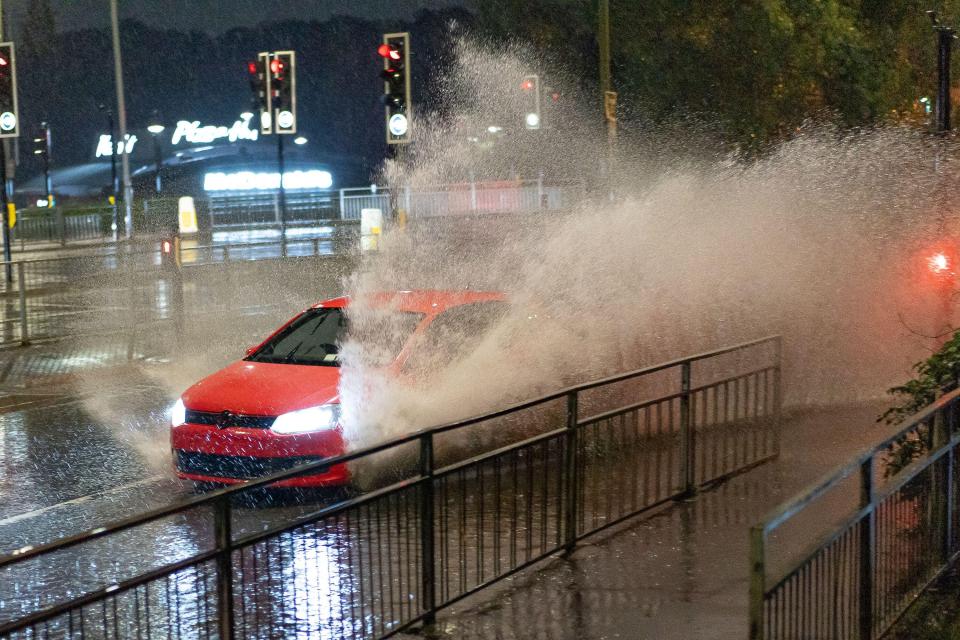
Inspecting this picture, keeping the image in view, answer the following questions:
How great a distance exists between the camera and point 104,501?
31.6ft

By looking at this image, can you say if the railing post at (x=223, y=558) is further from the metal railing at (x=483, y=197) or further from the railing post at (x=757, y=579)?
the metal railing at (x=483, y=197)

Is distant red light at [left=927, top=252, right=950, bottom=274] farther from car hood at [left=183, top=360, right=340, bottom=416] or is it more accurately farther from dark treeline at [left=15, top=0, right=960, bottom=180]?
dark treeline at [left=15, top=0, right=960, bottom=180]

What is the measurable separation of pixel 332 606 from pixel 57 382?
10.3 meters

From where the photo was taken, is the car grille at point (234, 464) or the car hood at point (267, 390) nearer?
the car grille at point (234, 464)

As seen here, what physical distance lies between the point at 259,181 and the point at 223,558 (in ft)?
223

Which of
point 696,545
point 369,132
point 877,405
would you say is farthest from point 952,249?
point 369,132

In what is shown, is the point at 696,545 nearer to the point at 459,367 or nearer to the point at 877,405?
the point at 459,367

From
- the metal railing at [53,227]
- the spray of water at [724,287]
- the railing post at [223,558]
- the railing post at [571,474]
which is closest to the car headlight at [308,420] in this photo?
the spray of water at [724,287]

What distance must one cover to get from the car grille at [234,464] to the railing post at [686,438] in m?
2.57

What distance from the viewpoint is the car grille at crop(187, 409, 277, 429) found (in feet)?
30.2

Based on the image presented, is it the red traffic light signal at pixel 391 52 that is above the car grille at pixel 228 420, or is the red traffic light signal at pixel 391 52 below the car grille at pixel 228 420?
above

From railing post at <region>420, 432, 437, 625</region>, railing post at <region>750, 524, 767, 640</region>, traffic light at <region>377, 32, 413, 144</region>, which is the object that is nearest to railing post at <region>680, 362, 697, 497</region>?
railing post at <region>420, 432, 437, 625</region>

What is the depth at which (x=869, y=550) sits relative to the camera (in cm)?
566

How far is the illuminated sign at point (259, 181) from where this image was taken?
232 feet
